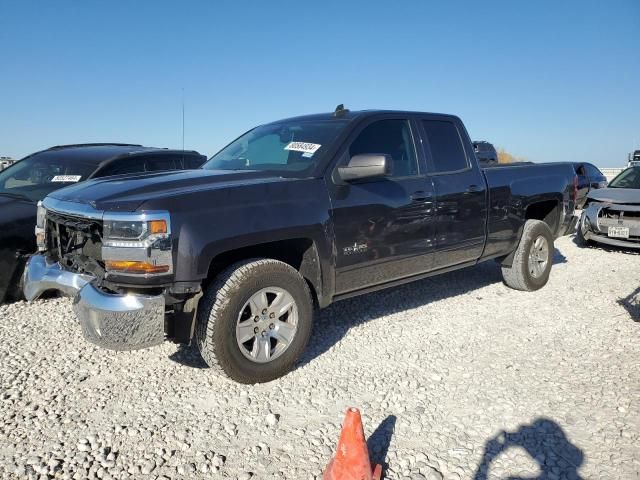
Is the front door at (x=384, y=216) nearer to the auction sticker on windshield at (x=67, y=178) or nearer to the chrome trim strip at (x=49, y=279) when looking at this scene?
the chrome trim strip at (x=49, y=279)

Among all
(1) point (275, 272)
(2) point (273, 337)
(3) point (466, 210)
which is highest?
(3) point (466, 210)

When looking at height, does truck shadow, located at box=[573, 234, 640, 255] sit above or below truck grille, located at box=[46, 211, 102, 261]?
below

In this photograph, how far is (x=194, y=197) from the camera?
10.1 ft

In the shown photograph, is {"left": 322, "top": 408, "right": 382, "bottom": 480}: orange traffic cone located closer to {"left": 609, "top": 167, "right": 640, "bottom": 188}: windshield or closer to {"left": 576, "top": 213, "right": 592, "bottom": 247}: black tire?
{"left": 576, "top": 213, "right": 592, "bottom": 247}: black tire

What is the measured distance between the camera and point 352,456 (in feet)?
7.30

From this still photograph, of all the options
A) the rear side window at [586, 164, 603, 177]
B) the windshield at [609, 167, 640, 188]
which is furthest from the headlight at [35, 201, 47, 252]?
the rear side window at [586, 164, 603, 177]

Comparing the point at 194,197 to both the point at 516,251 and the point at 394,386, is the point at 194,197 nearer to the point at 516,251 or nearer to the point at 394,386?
the point at 394,386

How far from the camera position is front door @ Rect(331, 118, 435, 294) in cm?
378

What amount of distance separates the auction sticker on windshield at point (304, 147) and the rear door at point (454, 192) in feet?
3.96

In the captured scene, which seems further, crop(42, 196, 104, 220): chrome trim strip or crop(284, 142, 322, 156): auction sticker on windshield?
crop(284, 142, 322, 156): auction sticker on windshield

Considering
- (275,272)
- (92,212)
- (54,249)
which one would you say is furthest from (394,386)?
(54,249)

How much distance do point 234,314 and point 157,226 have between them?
0.74m

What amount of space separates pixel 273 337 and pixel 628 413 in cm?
227

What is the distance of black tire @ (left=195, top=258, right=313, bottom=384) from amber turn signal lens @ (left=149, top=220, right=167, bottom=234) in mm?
513
